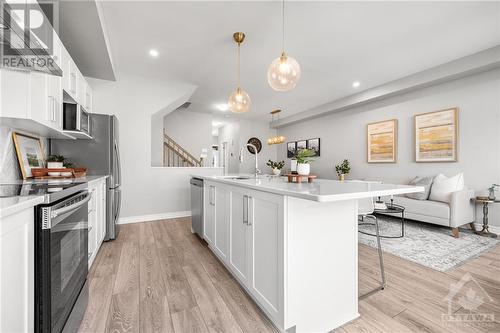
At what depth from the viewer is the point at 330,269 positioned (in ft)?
4.53

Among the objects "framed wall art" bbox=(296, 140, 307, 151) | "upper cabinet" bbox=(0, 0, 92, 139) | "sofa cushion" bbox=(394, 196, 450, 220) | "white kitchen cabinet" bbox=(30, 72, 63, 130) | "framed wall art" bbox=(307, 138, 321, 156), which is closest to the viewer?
"upper cabinet" bbox=(0, 0, 92, 139)

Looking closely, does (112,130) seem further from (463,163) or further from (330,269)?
(463,163)

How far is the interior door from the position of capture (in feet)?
5.45

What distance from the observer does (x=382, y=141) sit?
4.82m

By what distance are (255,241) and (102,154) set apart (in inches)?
102

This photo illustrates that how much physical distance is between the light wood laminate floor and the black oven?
348mm

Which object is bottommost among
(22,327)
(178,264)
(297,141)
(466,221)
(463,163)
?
(178,264)

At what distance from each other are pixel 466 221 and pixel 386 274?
7.97 ft

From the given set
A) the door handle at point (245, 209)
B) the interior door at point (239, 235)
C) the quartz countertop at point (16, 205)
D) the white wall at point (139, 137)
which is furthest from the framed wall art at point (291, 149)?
the quartz countertop at point (16, 205)

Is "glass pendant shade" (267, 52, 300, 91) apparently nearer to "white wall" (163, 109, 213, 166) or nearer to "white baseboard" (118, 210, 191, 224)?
"white baseboard" (118, 210, 191, 224)

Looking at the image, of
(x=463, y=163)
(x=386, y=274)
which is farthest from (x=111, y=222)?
(x=463, y=163)

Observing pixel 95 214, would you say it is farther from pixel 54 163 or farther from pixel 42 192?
pixel 42 192

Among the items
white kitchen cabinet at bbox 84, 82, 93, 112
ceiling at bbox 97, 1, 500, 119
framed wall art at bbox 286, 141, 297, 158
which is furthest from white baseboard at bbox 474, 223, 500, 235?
white kitchen cabinet at bbox 84, 82, 93, 112

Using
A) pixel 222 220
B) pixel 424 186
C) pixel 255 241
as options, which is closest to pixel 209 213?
pixel 222 220
